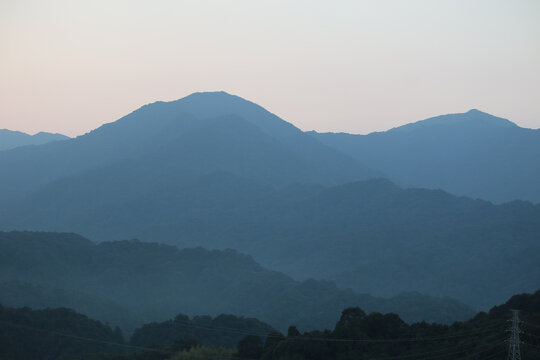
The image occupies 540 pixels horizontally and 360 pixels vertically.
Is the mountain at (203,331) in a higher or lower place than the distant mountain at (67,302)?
lower

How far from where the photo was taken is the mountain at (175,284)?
145 m

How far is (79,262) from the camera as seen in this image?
186 meters

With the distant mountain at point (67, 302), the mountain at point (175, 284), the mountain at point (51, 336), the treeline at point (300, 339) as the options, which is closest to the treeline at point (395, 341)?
the treeline at point (300, 339)

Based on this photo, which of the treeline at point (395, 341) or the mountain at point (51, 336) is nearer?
the treeline at point (395, 341)

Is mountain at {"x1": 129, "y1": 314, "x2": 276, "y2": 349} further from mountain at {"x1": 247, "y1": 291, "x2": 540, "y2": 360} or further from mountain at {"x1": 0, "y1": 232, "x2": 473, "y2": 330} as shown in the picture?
mountain at {"x1": 0, "y1": 232, "x2": 473, "y2": 330}

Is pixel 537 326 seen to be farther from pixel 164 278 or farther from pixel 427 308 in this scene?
pixel 164 278

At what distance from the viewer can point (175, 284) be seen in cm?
18262

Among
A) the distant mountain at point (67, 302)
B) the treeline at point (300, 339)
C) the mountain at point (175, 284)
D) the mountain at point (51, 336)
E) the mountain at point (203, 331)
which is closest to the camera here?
the treeline at point (300, 339)

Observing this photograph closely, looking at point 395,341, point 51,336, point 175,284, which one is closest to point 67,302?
point 51,336

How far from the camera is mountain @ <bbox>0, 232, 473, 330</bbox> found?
475ft

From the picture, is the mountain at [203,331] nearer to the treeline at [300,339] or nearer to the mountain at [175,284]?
the treeline at [300,339]

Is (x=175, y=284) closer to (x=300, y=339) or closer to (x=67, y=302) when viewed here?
(x=67, y=302)

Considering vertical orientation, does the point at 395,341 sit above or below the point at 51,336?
below

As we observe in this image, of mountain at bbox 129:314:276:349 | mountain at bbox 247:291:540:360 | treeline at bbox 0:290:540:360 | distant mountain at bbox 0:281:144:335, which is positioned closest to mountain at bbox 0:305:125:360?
treeline at bbox 0:290:540:360
